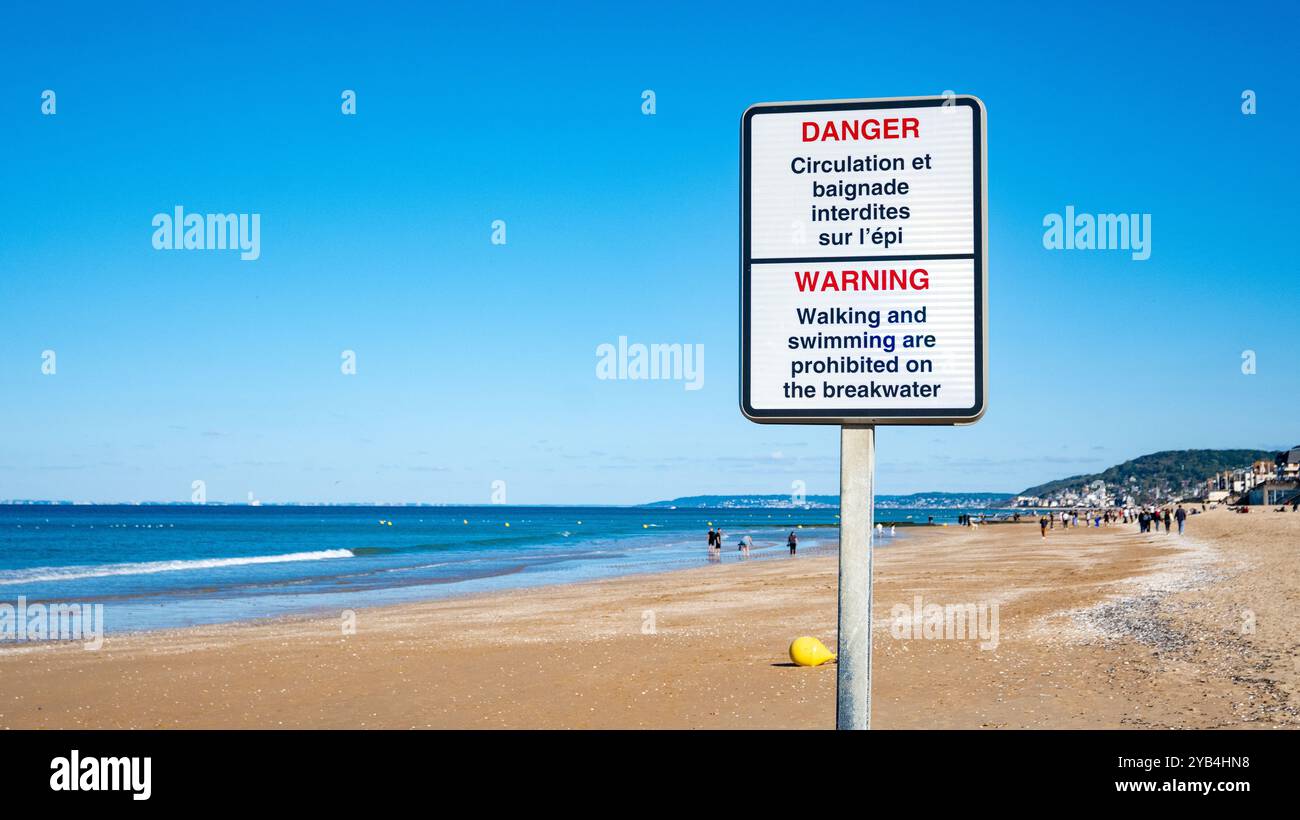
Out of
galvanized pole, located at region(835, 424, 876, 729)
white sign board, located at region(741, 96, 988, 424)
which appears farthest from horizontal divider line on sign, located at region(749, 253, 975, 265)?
galvanized pole, located at region(835, 424, 876, 729)

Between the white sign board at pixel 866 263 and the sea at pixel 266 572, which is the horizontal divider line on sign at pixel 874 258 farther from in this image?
the sea at pixel 266 572

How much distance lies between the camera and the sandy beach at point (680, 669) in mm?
11328

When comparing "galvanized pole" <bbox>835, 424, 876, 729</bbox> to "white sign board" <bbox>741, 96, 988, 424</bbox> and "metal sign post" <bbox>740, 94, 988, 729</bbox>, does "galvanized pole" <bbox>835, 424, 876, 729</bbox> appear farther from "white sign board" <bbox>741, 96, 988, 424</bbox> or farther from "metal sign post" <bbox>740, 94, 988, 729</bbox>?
"white sign board" <bbox>741, 96, 988, 424</bbox>

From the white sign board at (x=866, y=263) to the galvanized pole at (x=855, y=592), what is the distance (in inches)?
7.4

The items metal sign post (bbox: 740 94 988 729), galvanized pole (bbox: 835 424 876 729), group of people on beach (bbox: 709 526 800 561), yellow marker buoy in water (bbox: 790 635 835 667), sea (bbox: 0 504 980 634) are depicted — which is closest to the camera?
galvanized pole (bbox: 835 424 876 729)

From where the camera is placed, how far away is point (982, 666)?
45.8 ft

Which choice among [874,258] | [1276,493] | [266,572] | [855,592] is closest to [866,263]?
[874,258]

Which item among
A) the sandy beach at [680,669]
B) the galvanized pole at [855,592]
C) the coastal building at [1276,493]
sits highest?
the galvanized pole at [855,592]

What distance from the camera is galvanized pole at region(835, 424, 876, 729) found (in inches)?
110

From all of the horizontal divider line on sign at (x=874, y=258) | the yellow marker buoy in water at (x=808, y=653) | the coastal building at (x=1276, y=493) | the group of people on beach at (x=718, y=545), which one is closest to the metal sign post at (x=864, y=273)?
the horizontal divider line on sign at (x=874, y=258)

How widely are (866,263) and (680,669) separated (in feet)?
41.5

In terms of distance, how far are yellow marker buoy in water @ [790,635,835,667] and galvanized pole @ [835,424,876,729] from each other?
1197 cm
